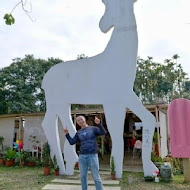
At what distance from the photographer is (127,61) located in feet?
21.1

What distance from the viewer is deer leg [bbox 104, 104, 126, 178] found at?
20.4 feet

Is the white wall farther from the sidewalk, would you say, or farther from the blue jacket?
the blue jacket

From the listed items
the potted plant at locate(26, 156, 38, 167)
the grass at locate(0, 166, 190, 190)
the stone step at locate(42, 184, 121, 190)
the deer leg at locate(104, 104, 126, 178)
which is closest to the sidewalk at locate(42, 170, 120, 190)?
the stone step at locate(42, 184, 121, 190)

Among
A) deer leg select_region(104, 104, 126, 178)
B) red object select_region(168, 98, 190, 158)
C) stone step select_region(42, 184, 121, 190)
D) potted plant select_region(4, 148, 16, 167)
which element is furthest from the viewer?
potted plant select_region(4, 148, 16, 167)


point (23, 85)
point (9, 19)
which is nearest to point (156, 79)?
point (23, 85)

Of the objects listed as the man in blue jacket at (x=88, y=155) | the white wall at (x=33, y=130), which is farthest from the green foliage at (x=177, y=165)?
the white wall at (x=33, y=130)

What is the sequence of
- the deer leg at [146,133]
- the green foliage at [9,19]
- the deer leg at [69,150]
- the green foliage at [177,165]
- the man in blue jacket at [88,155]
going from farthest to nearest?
the green foliage at [177,165], the deer leg at [69,150], the deer leg at [146,133], the man in blue jacket at [88,155], the green foliage at [9,19]

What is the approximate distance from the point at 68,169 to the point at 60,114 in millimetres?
1550

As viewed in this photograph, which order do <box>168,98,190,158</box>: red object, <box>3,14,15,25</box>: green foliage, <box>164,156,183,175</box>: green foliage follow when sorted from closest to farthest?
<box>3,14,15,25</box>: green foliage → <box>168,98,190,158</box>: red object → <box>164,156,183,175</box>: green foliage

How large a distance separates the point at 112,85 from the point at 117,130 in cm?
119

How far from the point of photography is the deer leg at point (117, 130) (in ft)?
20.4

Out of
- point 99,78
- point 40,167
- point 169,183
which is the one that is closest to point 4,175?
point 40,167

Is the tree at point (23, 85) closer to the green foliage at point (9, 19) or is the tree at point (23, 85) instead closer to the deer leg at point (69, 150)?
the deer leg at point (69, 150)

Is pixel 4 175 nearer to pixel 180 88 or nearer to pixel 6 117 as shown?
pixel 6 117
